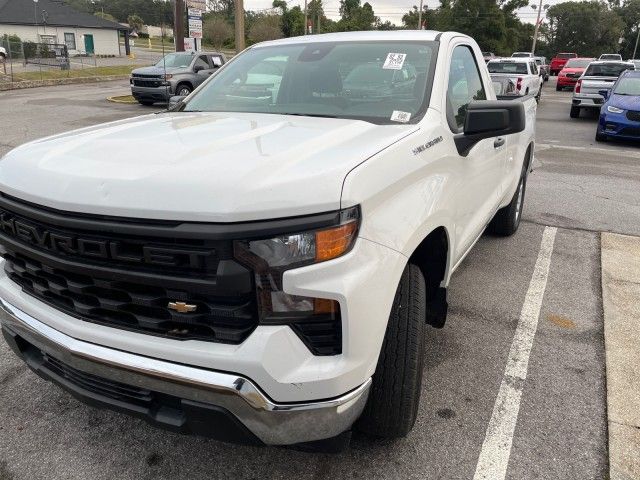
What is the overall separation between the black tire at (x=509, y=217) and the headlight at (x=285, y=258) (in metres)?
3.81

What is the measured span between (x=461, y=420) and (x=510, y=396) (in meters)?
0.37

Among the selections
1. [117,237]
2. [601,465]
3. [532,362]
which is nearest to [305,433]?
[117,237]

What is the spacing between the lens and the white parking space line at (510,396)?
2383 mm

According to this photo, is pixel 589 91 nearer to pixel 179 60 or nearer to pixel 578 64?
pixel 179 60

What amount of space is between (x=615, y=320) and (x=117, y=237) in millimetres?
3407

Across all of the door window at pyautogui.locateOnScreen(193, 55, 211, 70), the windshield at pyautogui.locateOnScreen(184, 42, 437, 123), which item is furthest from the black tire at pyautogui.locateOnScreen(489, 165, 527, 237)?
the door window at pyautogui.locateOnScreen(193, 55, 211, 70)

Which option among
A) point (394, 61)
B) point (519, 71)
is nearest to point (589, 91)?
point (519, 71)

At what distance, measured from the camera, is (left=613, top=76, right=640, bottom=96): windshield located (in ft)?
40.1

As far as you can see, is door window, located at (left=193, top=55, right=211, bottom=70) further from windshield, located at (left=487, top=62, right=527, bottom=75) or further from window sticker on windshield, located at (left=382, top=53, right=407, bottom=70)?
window sticker on windshield, located at (left=382, top=53, right=407, bottom=70)

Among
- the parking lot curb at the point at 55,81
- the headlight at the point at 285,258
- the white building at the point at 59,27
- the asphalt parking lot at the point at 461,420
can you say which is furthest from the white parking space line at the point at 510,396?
the white building at the point at 59,27

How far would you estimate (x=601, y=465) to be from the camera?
239 centimetres

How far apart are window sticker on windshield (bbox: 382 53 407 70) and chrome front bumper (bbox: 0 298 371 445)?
1.93 metres

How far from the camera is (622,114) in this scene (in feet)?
38.3

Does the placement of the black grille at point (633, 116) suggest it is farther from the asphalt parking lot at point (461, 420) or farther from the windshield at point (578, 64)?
the windshield at point (578, 64)
